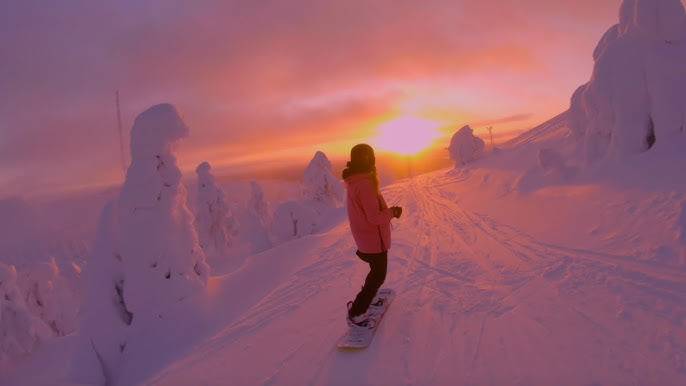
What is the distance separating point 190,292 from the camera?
10680mm

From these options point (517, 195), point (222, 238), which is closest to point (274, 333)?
point (517, 195)

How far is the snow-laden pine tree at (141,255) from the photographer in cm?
1033

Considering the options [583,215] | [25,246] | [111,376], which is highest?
[583,215]

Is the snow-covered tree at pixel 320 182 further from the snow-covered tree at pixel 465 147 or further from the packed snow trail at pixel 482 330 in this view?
the packed snow trail at pixel 482 330

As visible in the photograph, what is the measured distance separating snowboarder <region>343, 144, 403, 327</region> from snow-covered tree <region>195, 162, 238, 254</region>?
33.6m

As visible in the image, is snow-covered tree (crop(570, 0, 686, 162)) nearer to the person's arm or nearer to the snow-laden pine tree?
the person's arm

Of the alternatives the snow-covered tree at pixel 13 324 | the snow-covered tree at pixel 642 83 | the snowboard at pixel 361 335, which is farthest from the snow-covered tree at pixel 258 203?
the snowboard at pixel 361 335

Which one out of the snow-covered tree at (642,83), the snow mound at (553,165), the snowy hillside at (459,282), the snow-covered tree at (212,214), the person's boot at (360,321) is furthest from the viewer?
the snow-covered tree at (212,214)

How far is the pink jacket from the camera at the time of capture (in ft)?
14.9

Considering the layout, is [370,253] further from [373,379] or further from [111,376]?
[111,376]

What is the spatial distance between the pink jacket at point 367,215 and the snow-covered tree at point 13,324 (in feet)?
78.2

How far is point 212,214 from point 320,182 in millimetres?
12059

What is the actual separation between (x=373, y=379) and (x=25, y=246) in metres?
184

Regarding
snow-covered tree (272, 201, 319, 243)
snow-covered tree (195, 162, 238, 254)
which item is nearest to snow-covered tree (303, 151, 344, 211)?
snow-covered tree (272, 201, 319, 243)
